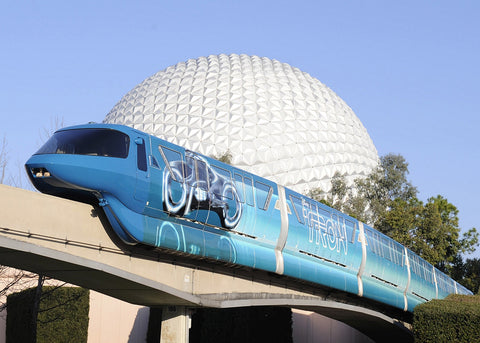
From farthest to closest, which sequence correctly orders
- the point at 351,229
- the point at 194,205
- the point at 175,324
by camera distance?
1. the point at 351,229
2. the point at 175,324
3. the point at 194,205

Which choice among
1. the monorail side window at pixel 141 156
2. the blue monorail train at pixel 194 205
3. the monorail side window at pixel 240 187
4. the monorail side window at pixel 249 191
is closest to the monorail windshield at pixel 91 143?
the blue monorail train at pixel 194 205

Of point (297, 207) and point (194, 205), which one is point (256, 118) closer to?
point (297, 207)

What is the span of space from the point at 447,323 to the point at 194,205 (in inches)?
495

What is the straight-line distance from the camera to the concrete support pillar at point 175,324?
706 inches

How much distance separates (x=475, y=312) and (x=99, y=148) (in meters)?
15.6

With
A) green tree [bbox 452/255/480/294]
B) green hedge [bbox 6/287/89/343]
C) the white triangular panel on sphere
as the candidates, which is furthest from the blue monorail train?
green tree [bbox 452/255/480/294]

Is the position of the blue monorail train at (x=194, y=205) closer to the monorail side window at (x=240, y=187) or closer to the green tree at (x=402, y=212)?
the monorail side window at (x=240, y=187)

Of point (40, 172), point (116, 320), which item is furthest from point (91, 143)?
point (116, 320)

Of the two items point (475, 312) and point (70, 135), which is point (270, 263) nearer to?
point (70, 135)

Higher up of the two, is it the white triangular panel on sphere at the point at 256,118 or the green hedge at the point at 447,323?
the white triangular panel on sphere at the point at 256,118

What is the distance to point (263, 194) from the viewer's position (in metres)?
20.2

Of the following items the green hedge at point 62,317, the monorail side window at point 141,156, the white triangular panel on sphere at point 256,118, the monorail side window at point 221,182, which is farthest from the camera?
the white triangular panel on sphere at point 256,118

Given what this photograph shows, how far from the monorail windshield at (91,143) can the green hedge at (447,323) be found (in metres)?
14.8

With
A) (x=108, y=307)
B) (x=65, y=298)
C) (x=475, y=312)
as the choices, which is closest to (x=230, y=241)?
(x=475, y=312)
